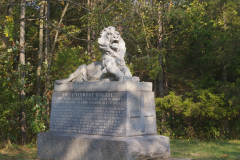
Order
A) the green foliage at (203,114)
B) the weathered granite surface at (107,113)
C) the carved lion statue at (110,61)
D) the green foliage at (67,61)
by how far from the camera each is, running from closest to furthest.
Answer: the weathered granite surface at (107,113) → the carved lion statue at (110,61) → the green foliage at (67,61) → the green foliage at (203,114)

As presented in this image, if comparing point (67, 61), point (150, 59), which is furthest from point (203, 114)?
point (67, 61)

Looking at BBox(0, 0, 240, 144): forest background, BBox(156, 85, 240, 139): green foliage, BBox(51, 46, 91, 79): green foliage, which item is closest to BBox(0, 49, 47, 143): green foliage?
BBox(0, 0, 240, 144): forest background

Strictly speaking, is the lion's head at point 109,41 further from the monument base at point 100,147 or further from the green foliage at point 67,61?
the green foliage at point 67,61

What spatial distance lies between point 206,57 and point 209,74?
36.6 inches

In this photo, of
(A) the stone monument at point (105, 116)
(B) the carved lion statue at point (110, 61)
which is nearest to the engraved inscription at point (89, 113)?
(A) the stone monument at point (105, 116)

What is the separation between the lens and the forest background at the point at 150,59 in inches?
397

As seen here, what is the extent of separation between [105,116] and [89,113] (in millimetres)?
491

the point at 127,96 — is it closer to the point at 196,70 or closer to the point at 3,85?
the point at 3,85

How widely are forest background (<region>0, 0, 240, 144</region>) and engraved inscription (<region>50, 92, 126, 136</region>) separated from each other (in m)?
2.75

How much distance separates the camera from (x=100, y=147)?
19.1 ft

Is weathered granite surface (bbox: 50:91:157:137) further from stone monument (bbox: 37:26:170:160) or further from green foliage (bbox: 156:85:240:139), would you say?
green foliage (bbox: 156:85:240:139)

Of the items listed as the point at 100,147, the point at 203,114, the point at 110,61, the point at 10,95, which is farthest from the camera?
the point at 203,114

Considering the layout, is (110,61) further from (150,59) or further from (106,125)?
(150,59)

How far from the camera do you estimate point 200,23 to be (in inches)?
571
